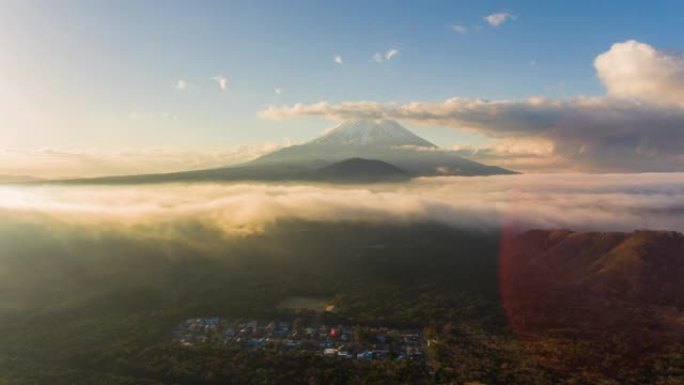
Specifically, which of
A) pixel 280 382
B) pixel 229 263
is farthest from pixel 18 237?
pixel 280 382

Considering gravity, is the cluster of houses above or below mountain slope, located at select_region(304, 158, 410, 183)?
below

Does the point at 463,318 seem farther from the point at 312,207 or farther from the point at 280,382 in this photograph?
the point at 312,207

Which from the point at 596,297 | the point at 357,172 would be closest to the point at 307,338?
the point at 596,297

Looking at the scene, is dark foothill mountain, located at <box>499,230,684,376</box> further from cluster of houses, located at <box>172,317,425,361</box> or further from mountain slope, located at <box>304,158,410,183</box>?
mountain slope, located at <box>304,158,410,183</box>

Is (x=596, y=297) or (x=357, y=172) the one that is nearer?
(x=596, y=297)

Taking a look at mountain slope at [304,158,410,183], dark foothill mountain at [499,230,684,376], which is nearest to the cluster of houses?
dark foothill mountain at [499,230,684,376]

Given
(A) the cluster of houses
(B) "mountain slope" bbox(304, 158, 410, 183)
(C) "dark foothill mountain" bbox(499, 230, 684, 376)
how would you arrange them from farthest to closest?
(B) "mountain slope" bbox(304, 158, 410, 183) → (C) "dark foothill mountain" bbox(499, 230, 684, 376) → (A) the cluster of houses

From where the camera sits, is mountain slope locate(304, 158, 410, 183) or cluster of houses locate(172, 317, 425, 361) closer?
cluster of houses locate(172, 317, 425, 361)

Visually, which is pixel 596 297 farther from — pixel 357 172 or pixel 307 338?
pixel 357 172

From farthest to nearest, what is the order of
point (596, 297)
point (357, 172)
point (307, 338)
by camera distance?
1. point (357, 172)
2. point (596, 297)
3. point (307, 338)

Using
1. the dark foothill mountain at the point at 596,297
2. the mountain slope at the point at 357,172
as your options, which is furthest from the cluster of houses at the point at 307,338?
the mountain slope at the point at 357,172
